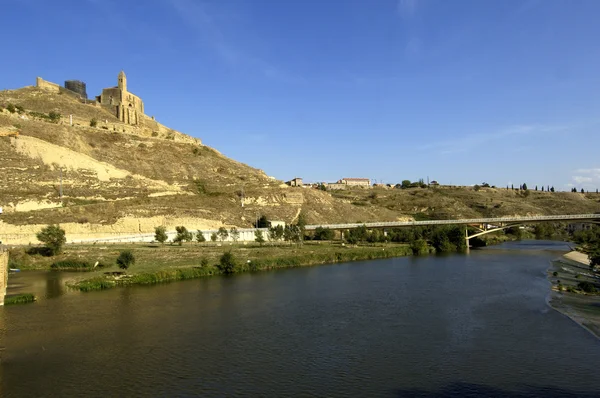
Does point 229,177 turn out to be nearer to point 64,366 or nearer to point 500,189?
point 64,366

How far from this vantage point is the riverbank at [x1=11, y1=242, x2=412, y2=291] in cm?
3203

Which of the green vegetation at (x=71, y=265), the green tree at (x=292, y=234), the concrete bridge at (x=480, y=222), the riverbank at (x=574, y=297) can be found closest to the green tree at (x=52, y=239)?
the green vegetation at (x=71, y=265)

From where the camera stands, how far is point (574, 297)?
91.9 feet

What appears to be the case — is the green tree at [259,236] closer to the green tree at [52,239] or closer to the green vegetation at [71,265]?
the green vegetation at [71,265]

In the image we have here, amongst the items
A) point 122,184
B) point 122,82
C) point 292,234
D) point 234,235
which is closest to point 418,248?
point 292,234

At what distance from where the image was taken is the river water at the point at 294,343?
14617 millimetres

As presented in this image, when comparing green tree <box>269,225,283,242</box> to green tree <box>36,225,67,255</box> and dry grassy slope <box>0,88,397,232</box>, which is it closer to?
dry grassy slope <box>0,88,397,232</box>

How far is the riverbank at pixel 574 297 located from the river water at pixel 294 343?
776mm

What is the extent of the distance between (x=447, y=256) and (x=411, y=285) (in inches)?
901

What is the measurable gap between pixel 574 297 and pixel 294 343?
64.0 feet

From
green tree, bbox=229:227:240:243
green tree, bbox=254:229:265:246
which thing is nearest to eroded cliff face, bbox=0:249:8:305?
green tree, bbox=254:229:265:246

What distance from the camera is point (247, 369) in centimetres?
1597

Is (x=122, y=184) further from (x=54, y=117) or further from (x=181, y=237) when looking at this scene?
(x=181, y=237)

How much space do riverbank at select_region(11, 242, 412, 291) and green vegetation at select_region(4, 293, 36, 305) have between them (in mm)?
3641
